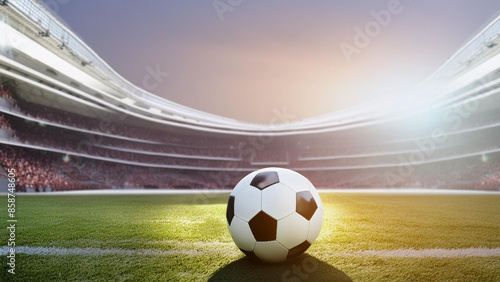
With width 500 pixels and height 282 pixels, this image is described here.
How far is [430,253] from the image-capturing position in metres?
3.60

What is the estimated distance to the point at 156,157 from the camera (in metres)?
41.1

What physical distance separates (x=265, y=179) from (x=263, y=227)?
60cm

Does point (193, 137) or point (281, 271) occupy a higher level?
point (193, 137)

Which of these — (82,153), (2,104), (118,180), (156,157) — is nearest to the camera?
(2,104)

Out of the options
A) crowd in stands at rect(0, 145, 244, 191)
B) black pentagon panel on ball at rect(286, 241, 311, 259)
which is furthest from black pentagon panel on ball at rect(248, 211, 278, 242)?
crowd in stands at rect(0, 145, 244, 191)

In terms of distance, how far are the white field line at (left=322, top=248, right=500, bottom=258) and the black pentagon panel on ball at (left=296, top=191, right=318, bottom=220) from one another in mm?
727

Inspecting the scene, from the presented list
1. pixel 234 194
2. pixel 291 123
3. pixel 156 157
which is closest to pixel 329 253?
pixel 234 194

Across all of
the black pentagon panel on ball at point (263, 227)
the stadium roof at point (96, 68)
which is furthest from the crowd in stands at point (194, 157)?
the black pentagon panel on ball at point (263, 227)

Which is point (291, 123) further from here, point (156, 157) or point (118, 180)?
point (118, 180)

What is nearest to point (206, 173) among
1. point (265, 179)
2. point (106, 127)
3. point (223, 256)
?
point (106, 127)

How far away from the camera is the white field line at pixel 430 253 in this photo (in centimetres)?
349

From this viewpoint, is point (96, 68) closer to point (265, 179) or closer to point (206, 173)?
point (206, 173)

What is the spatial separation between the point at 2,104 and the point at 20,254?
24.7 metres

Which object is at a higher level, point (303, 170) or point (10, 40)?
point (10, 40)
